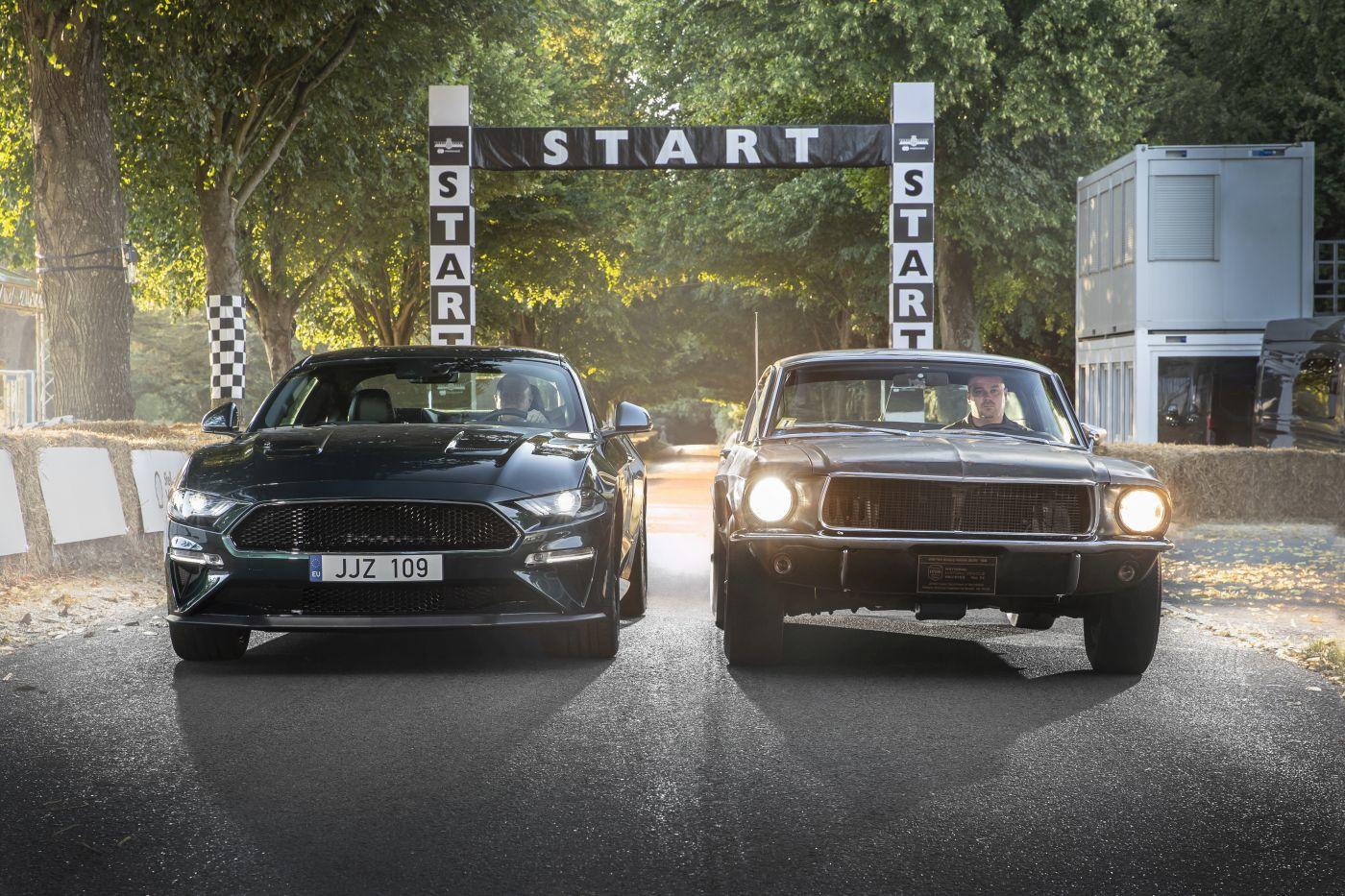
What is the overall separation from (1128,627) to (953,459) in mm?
1168

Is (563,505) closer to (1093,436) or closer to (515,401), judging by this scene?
(515,401)

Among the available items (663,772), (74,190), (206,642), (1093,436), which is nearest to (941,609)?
(1093,436)

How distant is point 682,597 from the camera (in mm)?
11438

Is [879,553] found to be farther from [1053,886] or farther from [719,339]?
[719,339]

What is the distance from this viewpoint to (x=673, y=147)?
2181cm

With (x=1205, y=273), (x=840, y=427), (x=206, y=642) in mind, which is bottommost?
(x=206, y=642)

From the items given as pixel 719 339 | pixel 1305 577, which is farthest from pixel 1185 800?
pixel 719 339

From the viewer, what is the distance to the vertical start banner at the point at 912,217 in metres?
21.3

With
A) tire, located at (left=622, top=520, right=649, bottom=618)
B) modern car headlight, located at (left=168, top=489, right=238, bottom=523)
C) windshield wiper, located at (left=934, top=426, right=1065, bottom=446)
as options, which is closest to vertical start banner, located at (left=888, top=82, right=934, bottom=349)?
tire, located at (left=622, top=520, right=649, bottom=618)

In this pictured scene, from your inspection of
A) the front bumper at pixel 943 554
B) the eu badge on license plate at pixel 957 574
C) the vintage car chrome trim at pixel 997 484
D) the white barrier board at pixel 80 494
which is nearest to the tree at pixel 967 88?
the white barrier board at pixel 80 494

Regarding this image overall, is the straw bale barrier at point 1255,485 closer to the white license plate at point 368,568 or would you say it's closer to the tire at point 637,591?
the tire at point 637,591

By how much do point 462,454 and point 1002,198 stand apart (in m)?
25.1

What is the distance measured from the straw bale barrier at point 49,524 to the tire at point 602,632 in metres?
4.63

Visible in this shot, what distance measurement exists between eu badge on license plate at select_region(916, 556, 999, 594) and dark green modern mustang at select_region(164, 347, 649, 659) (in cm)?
155
